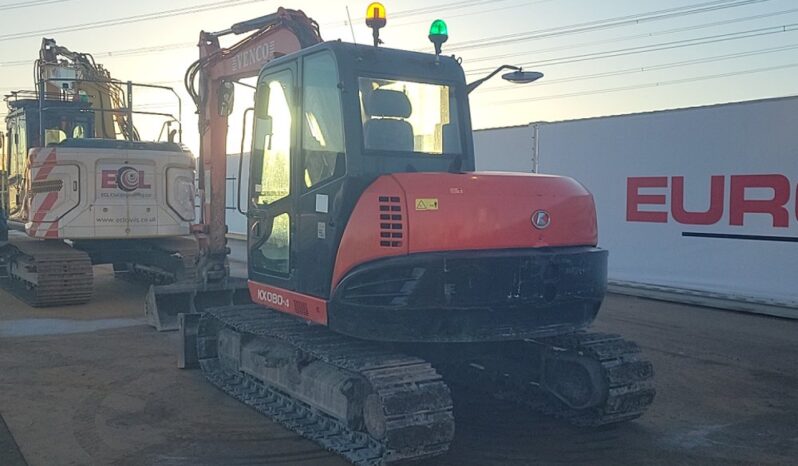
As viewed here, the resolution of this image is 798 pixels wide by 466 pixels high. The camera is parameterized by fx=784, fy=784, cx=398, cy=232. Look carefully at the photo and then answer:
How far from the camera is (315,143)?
562 centimetres

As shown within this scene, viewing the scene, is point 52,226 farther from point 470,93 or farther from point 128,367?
point 470,93

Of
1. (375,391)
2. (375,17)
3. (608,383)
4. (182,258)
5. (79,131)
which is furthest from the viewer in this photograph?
(79,131)

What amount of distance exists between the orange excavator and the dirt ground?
286mm

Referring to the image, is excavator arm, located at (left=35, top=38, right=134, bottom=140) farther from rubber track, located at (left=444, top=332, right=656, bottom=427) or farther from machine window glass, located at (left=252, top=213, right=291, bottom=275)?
rubber track, located at (left=444, top=332, right=656, bottom=427)

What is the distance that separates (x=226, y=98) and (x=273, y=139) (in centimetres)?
240

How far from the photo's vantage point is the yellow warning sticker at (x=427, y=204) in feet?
16.5

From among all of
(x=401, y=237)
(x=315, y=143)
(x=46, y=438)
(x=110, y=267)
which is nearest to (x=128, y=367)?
(x=46, y=438)

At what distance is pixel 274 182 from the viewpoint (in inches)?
242

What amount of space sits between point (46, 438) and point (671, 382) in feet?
17.9

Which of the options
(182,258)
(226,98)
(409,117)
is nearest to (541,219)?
(409,117)

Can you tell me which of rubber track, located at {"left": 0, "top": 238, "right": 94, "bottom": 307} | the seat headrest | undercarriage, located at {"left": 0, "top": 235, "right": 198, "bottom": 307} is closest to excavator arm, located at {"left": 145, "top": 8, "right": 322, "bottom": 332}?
undercarriage, located at {"left": 0, "top": 235, "right": 198, "bottom": 307}

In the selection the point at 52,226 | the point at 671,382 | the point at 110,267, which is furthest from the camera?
the point at 110,267

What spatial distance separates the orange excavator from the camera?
5062mm

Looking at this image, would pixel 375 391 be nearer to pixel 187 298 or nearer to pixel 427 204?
pixel 427 204
